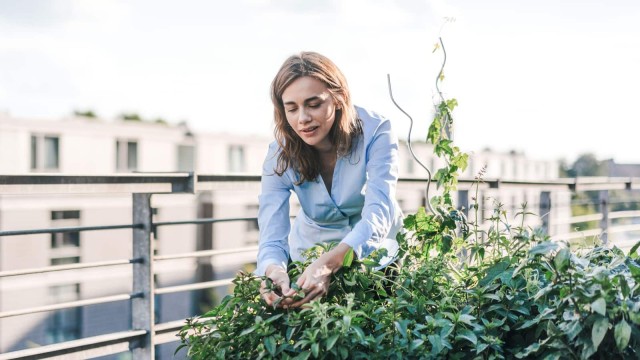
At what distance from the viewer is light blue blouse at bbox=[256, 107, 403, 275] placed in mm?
1783

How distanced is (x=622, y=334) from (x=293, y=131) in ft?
3.28

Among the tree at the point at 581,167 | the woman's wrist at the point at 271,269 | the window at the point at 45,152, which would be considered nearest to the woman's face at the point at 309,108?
the woman's wrist at the point at 271,269

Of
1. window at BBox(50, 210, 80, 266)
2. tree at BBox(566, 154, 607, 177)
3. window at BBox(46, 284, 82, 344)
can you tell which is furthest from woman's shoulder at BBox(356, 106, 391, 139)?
window at BBox(46, 284, 82, 344)

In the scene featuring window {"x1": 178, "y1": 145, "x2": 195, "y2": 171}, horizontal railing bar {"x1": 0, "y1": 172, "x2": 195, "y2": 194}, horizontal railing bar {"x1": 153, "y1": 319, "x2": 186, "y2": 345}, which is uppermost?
window {"x1": 178, "y1": 145, "x2": 195, "y2": 171}

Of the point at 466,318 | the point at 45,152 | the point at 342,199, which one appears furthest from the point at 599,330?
the point at 45,152

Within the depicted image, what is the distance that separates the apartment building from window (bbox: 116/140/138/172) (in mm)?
60

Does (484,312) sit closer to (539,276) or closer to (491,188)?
(539,276)

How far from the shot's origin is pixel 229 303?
158 centimetres

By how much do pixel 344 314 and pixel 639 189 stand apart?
5.74m

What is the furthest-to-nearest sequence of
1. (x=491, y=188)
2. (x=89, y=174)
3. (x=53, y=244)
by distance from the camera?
1. (x=53, y=244)
2. (x=491, y=188)
3. (x=89, y=174)

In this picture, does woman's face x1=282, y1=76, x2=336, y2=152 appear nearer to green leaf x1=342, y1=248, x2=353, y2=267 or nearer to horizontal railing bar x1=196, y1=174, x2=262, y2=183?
green leaf x1=342, y1=248, x2=353, y2=267

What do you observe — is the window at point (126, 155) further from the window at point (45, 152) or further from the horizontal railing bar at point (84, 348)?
the horizontal railing bar at point (84, 348)

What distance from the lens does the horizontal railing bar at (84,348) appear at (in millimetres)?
2434

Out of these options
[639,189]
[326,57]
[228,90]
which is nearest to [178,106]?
[228,90]
